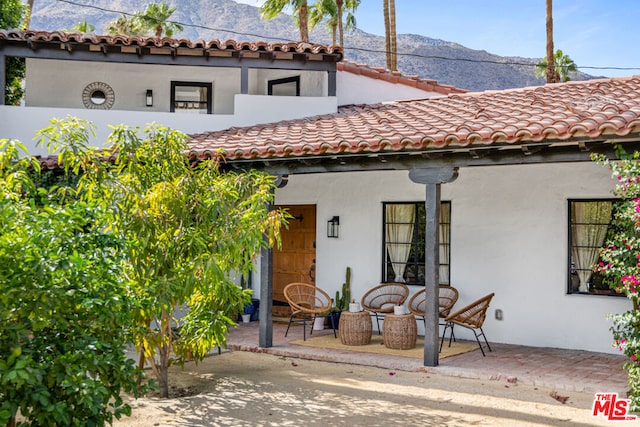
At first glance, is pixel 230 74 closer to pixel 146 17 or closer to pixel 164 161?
pixel 164 161

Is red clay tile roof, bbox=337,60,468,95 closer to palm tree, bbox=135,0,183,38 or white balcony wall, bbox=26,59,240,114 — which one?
white balcony wall, bbox=26,59,240,114

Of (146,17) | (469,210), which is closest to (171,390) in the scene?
(469,210)

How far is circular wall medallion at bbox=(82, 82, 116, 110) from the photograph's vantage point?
14375 millimetres

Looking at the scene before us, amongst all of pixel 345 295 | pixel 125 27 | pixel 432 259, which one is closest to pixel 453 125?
pixel 432 259

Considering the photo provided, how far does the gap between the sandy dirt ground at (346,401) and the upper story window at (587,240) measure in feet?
8.29

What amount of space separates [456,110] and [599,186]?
2.32m

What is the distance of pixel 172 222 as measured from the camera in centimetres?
684

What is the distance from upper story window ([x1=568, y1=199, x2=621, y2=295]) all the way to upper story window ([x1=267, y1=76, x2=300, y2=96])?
22.3 ft

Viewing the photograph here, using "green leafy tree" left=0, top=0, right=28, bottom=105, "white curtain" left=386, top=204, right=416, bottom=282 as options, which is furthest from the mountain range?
"white curtain" left=386, top=204, right=416, bottom=282

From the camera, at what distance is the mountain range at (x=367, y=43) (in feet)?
216

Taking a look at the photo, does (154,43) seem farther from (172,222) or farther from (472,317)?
(472,317)

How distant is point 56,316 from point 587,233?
7.43 meters

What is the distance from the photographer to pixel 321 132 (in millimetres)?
10250

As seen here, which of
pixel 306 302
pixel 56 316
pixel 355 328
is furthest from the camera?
pixel 306 302
